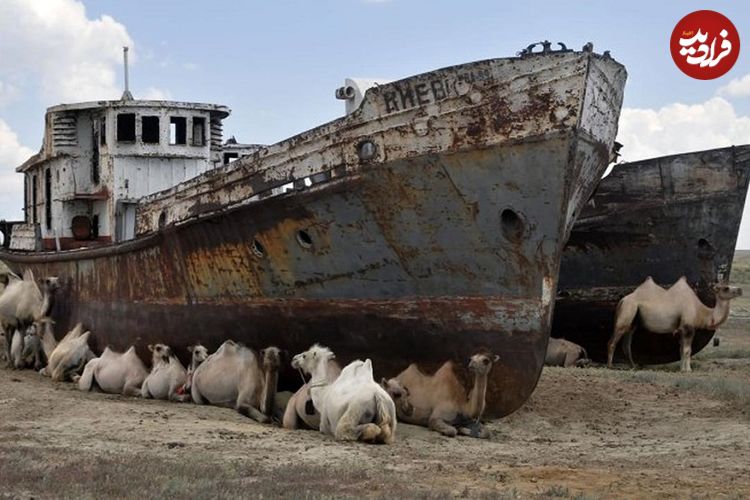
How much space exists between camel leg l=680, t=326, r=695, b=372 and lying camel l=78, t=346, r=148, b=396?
25.2ft

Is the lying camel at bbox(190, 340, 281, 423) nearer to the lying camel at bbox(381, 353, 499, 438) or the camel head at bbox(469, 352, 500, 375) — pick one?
the lying camel at bbox(381, 353, 499, 438)

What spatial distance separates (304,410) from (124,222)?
283 inches

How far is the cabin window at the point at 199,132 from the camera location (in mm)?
16578

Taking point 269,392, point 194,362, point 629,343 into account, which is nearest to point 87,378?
point 194,362

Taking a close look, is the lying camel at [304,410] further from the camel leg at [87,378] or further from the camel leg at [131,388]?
the camel leg at [87,378]

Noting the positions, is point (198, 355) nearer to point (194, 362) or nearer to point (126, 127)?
point (194, 362)

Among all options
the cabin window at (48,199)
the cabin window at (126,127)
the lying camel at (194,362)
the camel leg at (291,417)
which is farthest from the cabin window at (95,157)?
the camel leg at (291,417)

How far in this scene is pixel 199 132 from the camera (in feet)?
54.6

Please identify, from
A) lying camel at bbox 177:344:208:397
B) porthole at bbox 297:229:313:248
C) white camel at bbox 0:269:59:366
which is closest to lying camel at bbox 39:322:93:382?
white camel at bbox 0:269:59:366

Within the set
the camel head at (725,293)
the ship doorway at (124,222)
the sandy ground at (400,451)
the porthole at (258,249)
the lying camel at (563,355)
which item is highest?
the ship doorway at (124,222)

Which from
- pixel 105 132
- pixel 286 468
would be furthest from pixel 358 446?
pixel 105 132

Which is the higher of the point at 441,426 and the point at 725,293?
Answer: the point at 725,293

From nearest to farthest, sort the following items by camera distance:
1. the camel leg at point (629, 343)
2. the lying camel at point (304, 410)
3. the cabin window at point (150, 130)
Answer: the lying camel at point (304, 410) → the cabin window at point (150, 130) → the camel leg at point (629, 343)

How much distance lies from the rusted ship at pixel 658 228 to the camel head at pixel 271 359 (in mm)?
8183
